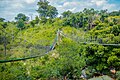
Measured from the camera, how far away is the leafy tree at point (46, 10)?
2383 centimetres

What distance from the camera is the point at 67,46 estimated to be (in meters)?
9.67

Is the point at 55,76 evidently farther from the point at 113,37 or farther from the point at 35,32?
the point at 35,32

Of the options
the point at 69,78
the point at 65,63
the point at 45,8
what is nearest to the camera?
the point at 65,63

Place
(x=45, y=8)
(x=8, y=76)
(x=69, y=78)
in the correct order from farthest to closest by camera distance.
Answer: (x=45, y=8) < (x=69, y=78) < (x=8, y=76)

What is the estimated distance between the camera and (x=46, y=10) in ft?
79.5

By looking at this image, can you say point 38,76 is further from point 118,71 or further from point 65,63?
point 118,71

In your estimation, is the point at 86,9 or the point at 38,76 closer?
the point at 38,76

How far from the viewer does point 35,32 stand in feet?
62.2

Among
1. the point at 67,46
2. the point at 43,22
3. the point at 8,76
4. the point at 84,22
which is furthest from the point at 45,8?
the point at 8,76

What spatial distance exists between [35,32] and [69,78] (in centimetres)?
990

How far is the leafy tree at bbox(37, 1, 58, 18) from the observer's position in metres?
23.8

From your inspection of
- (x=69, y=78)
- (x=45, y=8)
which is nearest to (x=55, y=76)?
(x=69, y=78)

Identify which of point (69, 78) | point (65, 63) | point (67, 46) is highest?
point (67, 46)

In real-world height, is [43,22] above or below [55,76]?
above
